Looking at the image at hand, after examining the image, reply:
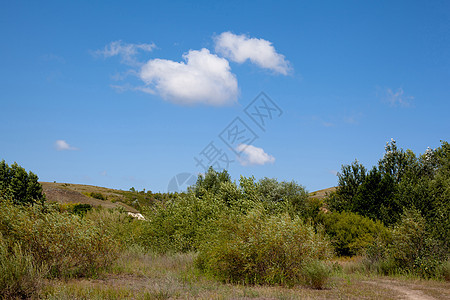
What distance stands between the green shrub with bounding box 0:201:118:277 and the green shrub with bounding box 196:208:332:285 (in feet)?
12.1

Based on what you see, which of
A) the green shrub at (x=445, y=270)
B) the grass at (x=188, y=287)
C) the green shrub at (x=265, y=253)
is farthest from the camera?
the green shrub at (x=445, y=270)

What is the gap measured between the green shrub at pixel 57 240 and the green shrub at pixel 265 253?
3690 mm

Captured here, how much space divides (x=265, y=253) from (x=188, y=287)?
245 centimetres

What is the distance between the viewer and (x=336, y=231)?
22.6 m

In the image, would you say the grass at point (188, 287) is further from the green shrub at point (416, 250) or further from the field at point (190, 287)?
the green shrub at point (416, 250)

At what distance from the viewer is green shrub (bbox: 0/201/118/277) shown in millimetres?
10656

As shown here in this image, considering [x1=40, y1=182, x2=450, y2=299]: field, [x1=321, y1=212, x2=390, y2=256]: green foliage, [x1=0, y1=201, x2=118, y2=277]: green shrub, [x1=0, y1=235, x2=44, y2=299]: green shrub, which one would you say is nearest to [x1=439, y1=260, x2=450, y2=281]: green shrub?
[x1=40, y1=182, x2=450, y2=299]: field

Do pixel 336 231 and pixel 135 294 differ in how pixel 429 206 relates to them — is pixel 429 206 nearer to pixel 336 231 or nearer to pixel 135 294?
pixel 336 231

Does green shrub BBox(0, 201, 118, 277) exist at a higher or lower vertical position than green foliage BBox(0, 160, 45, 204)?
lower

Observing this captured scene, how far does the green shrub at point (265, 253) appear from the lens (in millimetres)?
10602

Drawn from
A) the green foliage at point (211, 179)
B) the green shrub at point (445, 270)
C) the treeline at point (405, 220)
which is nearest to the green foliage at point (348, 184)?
the treeline at point (405, 220)

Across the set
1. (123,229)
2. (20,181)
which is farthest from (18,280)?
(20,181)

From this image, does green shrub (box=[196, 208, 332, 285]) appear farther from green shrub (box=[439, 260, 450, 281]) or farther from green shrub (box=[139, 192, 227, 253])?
green shrub (box=[439, 260, 450, 281])

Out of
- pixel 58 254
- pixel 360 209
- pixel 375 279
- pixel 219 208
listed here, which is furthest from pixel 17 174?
pixel 375 279
